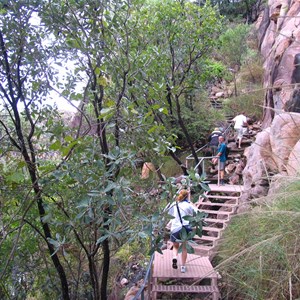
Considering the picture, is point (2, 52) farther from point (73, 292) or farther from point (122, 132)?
point (73, 292)

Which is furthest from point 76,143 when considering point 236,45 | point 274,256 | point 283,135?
point 236,45

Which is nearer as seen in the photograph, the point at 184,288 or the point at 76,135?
the point at 76,135

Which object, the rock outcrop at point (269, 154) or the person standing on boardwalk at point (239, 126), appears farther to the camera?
the person standing on boardwalk at point (239, 126)

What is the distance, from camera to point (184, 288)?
4.99 metres

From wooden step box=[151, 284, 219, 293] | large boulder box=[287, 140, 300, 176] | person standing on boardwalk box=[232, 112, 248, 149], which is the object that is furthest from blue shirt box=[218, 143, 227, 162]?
wooden step box=[151, 284, 219, 293]

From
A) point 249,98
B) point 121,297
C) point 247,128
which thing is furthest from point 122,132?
point 249,98

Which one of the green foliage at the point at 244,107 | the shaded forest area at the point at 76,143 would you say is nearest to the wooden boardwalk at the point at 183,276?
the shaded forest area at the point at 76,143

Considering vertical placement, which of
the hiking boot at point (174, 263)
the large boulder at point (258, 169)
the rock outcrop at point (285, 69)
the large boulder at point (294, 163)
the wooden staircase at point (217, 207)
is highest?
the rock outcrop at point (285, 69)

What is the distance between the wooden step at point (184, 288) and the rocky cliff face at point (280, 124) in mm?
1700

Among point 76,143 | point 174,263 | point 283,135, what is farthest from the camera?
point 283,135

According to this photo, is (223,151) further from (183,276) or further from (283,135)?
(183,276)

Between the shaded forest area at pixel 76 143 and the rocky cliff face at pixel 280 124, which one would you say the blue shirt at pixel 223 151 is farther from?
the shaded forest area at pixel 76 143

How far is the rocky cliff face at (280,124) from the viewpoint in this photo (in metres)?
5.96

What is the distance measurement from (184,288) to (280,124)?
14.7ft
